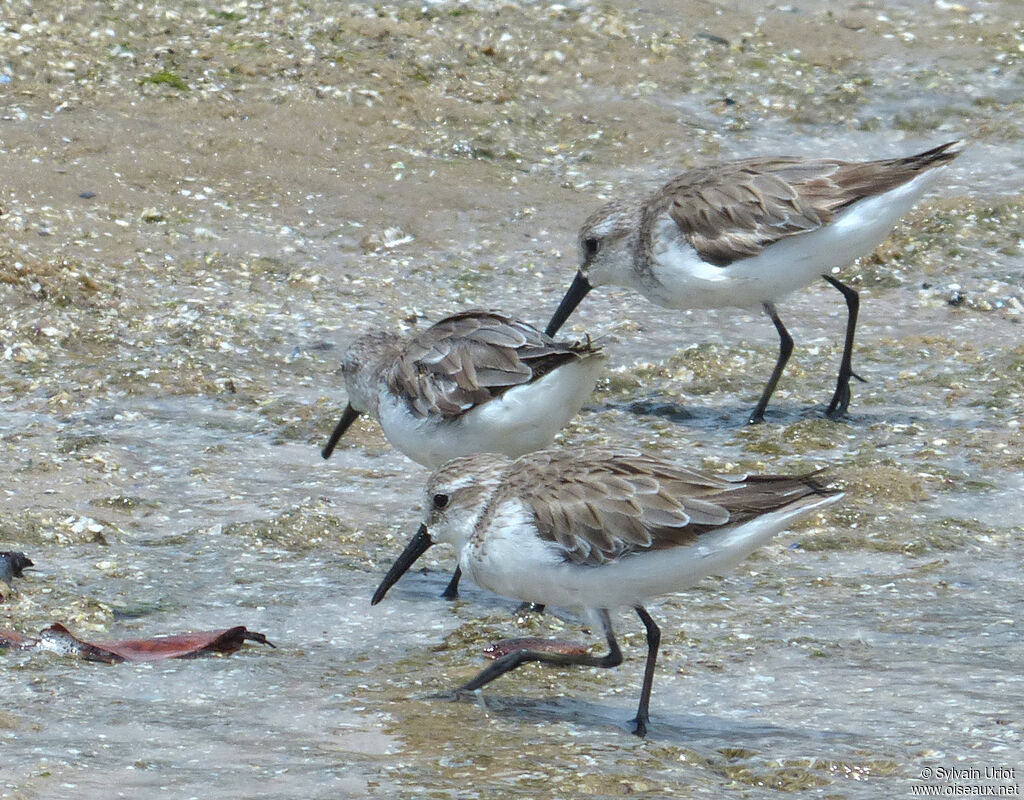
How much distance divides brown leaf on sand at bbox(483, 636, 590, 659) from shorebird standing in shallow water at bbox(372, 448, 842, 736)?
277 millimetres

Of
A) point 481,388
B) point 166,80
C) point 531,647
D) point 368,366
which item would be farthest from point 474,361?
point 166,80

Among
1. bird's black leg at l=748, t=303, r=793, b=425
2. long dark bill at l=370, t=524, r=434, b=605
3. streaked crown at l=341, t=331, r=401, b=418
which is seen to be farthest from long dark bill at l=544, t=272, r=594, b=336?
long dark bill at l=370, t=524, r=434, b=605

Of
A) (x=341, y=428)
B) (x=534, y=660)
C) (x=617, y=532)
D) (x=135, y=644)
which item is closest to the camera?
(x=617, y=532)

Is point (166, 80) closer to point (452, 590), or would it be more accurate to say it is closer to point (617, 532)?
point (452, 590)

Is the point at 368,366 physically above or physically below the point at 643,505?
below

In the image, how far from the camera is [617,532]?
211 inches

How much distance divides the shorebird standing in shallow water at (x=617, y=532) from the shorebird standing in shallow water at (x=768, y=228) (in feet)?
10.4

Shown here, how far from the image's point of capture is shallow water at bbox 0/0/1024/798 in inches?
204

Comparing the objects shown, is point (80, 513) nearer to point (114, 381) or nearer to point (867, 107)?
point (114, 381)

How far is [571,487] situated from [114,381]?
4046 mm

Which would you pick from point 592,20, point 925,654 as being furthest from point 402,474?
point 592,20

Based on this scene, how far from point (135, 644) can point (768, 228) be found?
4416 mm

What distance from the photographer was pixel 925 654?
5.98 meters

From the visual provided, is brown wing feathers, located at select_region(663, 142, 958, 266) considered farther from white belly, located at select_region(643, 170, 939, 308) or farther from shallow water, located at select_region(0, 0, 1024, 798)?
shallow water, located at select_region(0, 0, 1024, 798)
